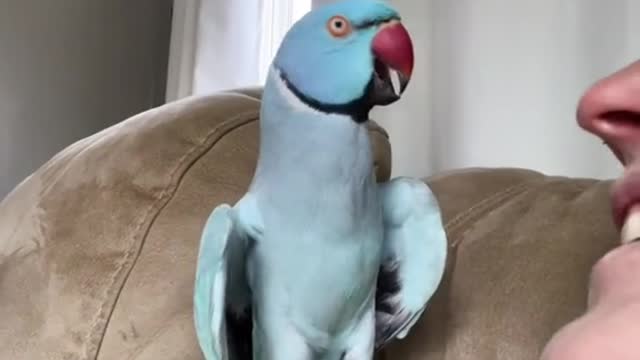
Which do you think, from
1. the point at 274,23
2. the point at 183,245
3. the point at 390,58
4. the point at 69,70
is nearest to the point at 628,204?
the point at 390,58

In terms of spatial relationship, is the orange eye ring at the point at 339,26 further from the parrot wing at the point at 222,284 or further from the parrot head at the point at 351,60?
the parrot wing at the point at 222,284

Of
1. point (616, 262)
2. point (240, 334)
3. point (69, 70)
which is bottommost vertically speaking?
point (69, 70)

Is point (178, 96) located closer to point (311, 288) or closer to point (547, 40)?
point (547, 40)

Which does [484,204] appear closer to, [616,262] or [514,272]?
[514,272]

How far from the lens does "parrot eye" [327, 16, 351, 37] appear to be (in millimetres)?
613

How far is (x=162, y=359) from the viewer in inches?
31.1

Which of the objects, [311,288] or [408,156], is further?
[408,156]

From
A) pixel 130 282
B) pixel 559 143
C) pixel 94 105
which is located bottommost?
pixel 94 105

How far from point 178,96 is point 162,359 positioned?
2.54 ft

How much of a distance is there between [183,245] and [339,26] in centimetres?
29

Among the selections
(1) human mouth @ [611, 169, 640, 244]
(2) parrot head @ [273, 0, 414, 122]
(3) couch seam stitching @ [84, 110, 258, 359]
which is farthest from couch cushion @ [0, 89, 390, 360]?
A: (1) human mouth @ [611, 169, 640, 244]

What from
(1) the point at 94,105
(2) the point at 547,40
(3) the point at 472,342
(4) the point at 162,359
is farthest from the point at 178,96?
(3) the point at 472,342

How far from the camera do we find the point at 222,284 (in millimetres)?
591

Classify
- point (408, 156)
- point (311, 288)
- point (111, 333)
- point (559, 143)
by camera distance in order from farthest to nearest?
point (408, 156)
point (559, 143)
point (111, 333)
point (311, 288)
